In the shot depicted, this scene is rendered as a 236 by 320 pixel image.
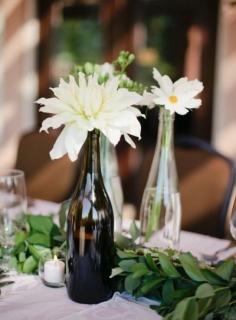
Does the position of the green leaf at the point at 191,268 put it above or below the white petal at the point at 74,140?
below

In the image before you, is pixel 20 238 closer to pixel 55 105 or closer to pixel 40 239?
pixel 40 239

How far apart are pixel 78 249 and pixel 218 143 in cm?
206

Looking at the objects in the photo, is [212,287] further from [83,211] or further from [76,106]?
[76,106]

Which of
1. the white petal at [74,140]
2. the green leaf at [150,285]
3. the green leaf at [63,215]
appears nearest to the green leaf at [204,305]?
the green leaf at [150,285]

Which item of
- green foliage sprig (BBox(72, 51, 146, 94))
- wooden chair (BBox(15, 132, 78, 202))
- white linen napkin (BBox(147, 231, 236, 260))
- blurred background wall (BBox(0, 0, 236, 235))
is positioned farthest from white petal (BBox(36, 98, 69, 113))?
blurred background wall (BBox(0, 0, 236, 235))

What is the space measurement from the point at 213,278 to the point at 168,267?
0.26 ft

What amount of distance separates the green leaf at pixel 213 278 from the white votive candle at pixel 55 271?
0.95ft

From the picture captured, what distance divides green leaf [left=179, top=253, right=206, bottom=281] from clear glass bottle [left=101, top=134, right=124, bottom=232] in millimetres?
376

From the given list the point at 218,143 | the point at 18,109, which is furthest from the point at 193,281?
the point at 18,109

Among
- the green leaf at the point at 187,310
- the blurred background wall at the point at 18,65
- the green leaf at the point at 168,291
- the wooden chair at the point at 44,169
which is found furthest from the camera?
the blurred background wall at the point at 18,65

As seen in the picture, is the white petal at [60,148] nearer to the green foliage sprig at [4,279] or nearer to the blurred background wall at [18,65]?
the green foliage sprig at [4,279]

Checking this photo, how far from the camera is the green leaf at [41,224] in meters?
1.20

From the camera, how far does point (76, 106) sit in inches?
36.9

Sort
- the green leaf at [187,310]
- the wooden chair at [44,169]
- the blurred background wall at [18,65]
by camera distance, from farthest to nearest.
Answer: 1. the blurred background wall at [18,65]
2. the wooden chair at [44,169]
3. the green leaf at [187,310]
